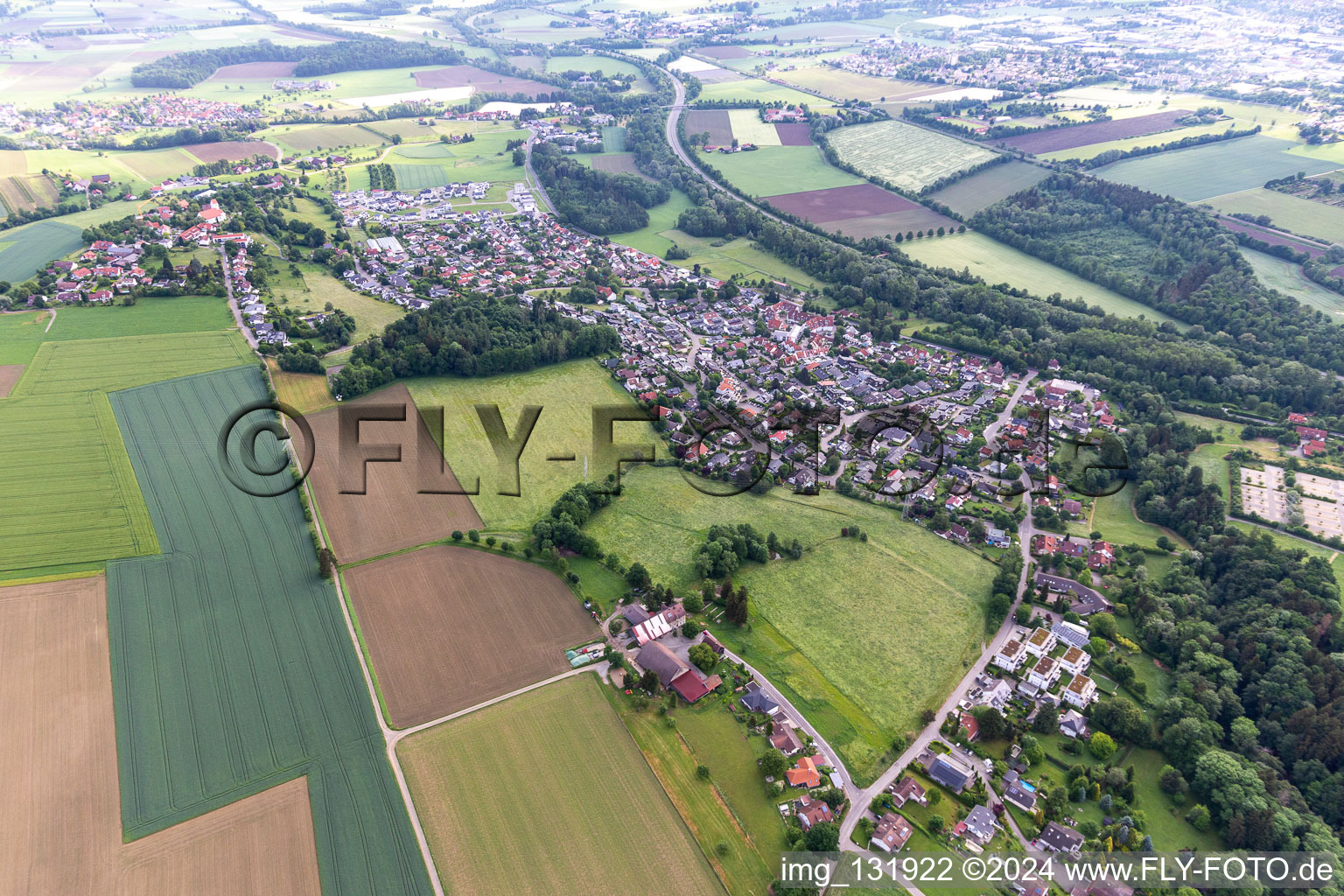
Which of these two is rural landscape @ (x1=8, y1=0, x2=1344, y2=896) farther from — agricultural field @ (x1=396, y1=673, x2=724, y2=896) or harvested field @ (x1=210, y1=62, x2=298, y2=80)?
harvested field @ (x1=210, y1=62, x2=298, y2=80)

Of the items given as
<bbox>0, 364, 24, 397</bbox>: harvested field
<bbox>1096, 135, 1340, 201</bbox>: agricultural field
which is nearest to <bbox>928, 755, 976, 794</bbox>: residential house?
<bbox>0, 364, 24, 397</bbox>: harvested field

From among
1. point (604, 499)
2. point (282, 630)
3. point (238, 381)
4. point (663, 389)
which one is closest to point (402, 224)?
point (238, 381)

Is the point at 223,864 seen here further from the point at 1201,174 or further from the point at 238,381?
the point at 1201,174

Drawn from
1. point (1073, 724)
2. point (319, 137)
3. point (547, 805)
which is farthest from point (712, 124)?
point (547, 805)

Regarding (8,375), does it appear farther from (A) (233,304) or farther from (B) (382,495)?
(B) (382,495)

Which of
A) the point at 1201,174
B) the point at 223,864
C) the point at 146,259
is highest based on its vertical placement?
the point at 1201,174

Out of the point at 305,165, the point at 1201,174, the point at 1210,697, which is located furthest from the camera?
the point at 305,165

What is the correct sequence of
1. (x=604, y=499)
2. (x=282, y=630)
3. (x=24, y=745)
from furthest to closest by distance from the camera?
(x=604, y=499) → (x=282, y=630) → (x=24, y=745)
